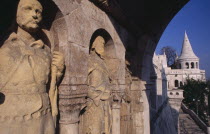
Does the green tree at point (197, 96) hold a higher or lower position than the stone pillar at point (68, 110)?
lower

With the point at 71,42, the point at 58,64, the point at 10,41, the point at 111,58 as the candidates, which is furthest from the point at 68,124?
the point at 111,58

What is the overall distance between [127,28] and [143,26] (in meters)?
0.49

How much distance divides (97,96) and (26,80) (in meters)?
1.06

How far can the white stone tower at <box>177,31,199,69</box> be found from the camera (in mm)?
34562

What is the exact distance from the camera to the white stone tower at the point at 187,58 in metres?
34.6

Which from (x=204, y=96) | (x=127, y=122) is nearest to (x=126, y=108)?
(x=127, y=122)

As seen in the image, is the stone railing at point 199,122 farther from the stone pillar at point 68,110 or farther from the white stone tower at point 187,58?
the white stone tower at point 187,58

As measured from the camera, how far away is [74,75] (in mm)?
1763

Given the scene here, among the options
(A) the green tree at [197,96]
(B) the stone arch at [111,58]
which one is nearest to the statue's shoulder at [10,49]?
(B) the stone arch at [111,58]

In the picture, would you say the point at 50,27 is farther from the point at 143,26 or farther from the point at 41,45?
the point at 143,26

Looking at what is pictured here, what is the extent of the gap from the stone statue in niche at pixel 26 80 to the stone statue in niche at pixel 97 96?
0.69m

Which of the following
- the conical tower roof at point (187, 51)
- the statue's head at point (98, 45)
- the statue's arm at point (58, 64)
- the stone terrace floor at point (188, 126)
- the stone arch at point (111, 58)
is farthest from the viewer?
the conical tower roof at point (187, 51)

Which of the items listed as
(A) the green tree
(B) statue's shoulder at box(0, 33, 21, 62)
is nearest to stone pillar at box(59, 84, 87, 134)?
(B) statue's shoulder at box(0, 33, 21, 62)

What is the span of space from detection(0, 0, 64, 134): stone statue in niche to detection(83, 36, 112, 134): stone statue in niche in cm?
69
